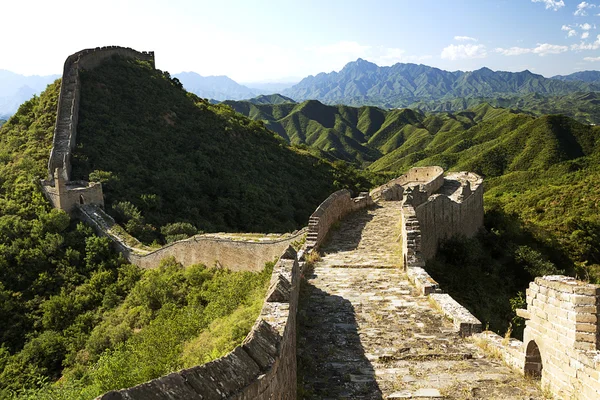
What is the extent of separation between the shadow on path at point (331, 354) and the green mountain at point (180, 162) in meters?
16.3

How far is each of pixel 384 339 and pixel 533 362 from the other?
218cm

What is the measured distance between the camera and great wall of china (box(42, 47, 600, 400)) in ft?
13.4

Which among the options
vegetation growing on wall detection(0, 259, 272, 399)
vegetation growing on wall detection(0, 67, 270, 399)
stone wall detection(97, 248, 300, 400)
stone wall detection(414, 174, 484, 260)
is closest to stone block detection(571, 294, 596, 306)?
stone wall detection(97, 248, 300, 400)

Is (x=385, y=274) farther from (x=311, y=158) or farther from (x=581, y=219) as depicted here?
(x=311, y=158)

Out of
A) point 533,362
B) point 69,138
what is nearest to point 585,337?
point 533,362

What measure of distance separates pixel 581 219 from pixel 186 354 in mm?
28507

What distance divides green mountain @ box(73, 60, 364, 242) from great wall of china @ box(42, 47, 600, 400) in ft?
48.1

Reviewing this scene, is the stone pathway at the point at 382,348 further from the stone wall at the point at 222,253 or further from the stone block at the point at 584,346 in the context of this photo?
the stone wall at the point at 222,253

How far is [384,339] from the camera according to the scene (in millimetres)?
7383

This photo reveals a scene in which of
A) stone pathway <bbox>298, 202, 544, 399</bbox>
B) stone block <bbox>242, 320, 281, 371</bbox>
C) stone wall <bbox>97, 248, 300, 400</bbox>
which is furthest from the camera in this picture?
stone pathway <bbox>298, 202, 544, 399</bbox>

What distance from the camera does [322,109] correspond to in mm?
169500

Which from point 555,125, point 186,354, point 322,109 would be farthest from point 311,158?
point 322,109

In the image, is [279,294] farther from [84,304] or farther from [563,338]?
[84,304]

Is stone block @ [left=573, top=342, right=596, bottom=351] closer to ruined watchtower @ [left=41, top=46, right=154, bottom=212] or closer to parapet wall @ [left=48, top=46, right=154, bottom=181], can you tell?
ruined watchtower @ [left=41, top=46, right=154, bottom=212]
